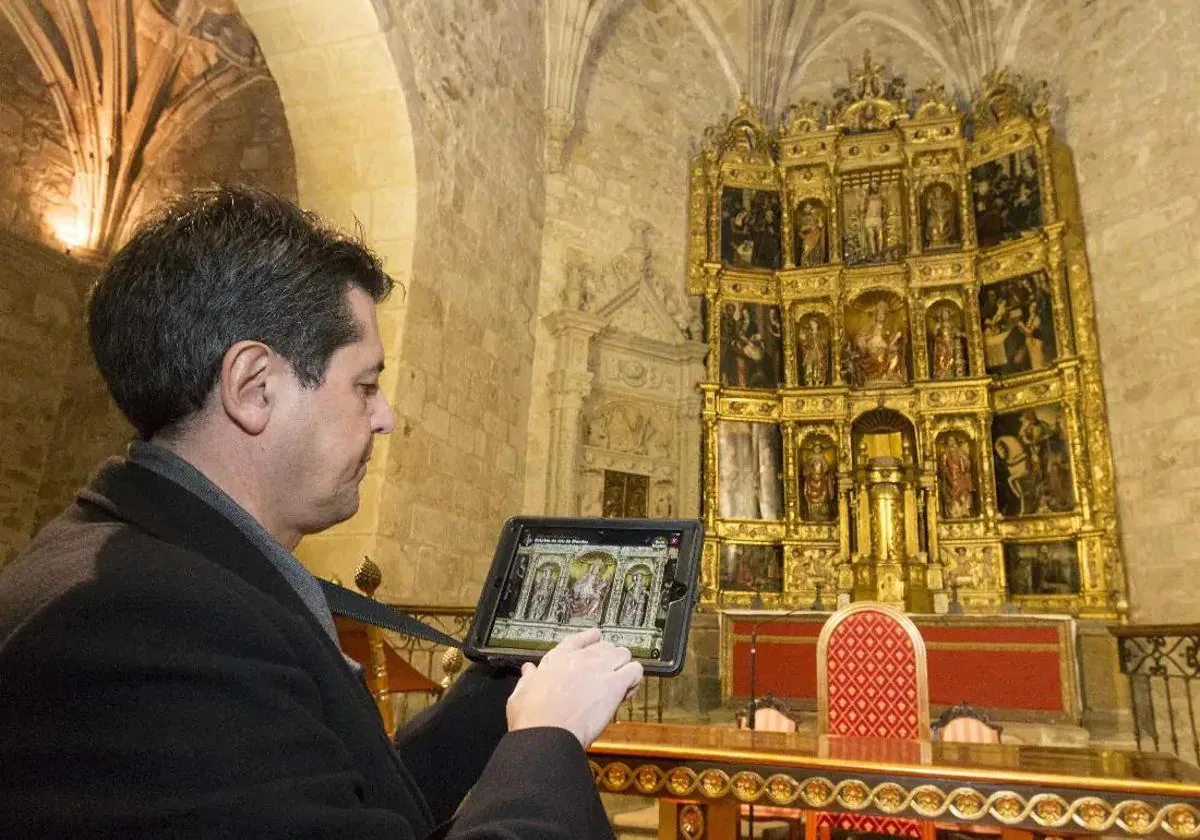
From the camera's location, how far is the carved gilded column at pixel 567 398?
27.4 feet

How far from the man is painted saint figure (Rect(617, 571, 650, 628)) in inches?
7.5

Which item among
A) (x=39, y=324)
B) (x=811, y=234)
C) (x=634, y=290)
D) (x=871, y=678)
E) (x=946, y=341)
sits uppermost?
(x=811, y=234)

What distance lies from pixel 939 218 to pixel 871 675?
7849 millimetres

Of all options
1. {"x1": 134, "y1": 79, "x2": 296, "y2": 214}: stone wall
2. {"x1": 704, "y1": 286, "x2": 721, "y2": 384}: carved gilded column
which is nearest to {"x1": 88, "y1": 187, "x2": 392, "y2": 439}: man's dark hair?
{"x1": 704, "y1": 286, "x2": 721, "y2": 384}: carved gilded column

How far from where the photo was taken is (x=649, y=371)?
9.41m

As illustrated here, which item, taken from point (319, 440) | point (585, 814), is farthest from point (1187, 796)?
point (319, 440)

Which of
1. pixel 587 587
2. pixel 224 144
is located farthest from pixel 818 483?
pixel 224 144

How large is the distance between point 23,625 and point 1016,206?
10.4m

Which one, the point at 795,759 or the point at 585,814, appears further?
the point at 795,759

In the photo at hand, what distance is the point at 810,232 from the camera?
10180 mm

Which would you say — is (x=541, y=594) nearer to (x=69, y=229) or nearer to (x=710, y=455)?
(x=710, y=455)

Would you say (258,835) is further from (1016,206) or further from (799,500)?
(1016,206)

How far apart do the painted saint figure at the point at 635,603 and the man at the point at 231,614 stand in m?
0.19

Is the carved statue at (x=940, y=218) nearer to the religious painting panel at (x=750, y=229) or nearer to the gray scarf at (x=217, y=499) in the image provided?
the religious painting panel at (x=750, y=229)
